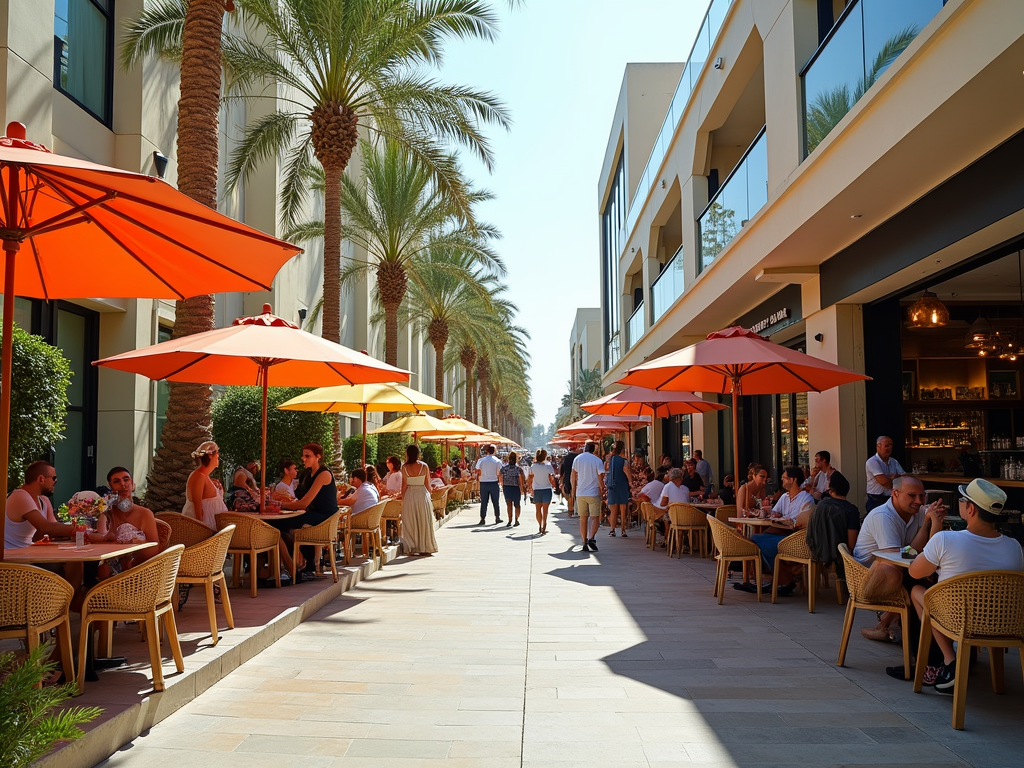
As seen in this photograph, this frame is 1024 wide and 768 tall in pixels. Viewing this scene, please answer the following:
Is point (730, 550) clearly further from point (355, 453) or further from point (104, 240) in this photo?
point (355, 453)

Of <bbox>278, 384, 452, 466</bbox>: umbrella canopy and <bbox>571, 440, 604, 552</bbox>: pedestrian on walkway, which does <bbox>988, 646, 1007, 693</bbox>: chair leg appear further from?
<bbox>278, 384, 452, 466</bbox>: umbrella canopy

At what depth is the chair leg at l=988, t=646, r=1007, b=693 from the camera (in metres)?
5.56

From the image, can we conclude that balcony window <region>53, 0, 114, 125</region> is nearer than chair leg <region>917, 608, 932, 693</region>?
No

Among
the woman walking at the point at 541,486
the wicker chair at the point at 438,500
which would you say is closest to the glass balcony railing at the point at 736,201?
the woman walking at the point at 541,486

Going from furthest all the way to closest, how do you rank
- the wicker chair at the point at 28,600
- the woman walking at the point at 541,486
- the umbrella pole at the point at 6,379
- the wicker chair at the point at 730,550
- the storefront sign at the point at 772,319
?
the woman walking at the point at 541,486
the storefront sign at the point at 772,319
the wicker chair at the point at 730,550
the umbrella pole at the point at 6,379
the wicker chair at the point at 28,600

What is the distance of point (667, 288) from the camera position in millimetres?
21688

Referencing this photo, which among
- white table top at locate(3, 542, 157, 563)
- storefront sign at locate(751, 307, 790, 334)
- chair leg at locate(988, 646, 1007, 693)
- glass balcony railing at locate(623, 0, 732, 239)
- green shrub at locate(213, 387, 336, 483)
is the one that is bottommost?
chair leg at locate(988, 646, 1007, 693)

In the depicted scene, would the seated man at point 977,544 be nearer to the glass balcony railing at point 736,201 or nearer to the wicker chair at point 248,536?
the wicker chair at point 248,536

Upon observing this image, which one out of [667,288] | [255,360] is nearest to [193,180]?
[255,360]

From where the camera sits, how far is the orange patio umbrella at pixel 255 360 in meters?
7.94

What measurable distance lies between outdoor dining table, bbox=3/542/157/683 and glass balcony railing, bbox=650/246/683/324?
15.6 metres

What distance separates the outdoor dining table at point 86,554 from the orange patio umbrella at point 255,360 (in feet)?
7.43

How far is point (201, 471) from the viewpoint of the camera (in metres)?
8.35

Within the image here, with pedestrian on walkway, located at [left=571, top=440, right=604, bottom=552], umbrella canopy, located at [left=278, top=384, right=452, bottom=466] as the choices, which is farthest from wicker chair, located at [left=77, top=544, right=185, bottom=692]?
pedestrian on walkway, located at [left=571, top=440, right=604, bottom=552]
